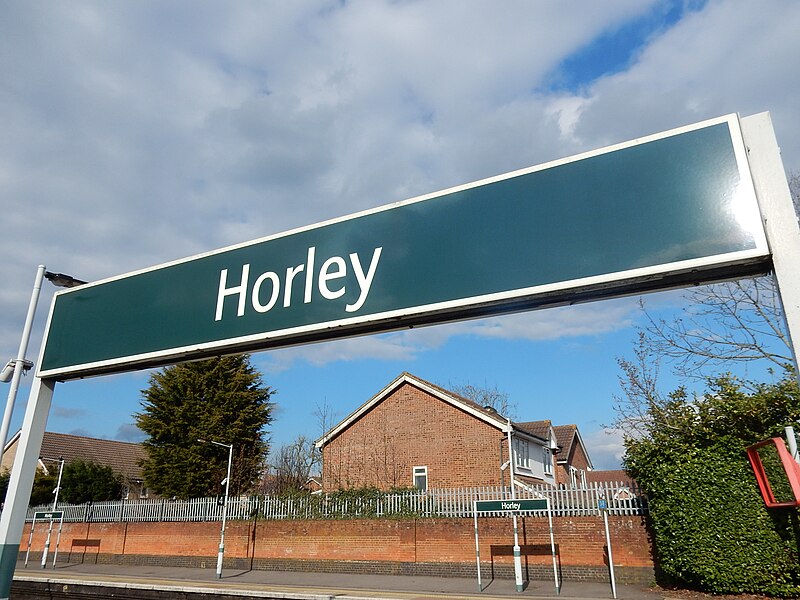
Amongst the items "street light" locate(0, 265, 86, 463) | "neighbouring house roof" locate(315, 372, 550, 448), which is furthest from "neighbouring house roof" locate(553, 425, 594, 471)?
"street light" locate(0, 265, 86, 463)

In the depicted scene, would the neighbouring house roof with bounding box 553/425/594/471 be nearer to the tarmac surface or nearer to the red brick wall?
the red brick wall

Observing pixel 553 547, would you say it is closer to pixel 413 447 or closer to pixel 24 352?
pixel 24 352

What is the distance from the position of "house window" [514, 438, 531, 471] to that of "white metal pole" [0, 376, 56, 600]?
27.8 metres

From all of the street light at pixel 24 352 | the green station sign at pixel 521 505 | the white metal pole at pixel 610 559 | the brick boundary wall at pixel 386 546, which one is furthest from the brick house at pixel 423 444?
the street light at pixel 24 352

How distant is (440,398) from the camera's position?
1267 inches

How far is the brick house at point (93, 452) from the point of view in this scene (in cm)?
5000

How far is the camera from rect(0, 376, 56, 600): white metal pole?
3.98 meters

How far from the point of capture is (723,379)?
13.8 meters

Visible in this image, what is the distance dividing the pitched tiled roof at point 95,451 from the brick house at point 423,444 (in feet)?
86.1

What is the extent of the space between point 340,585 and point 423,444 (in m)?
15.3

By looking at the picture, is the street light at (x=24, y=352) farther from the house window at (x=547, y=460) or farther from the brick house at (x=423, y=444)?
the house window at (x=547, y=460)

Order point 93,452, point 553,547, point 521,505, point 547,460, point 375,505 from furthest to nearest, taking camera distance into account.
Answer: point 93,452 < point 547,460 < point 375,505 < point 553,547 < point 521,505

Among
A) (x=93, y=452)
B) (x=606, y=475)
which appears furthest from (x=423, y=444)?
(x=93, y=452)

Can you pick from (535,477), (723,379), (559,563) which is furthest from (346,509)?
(535,477)
